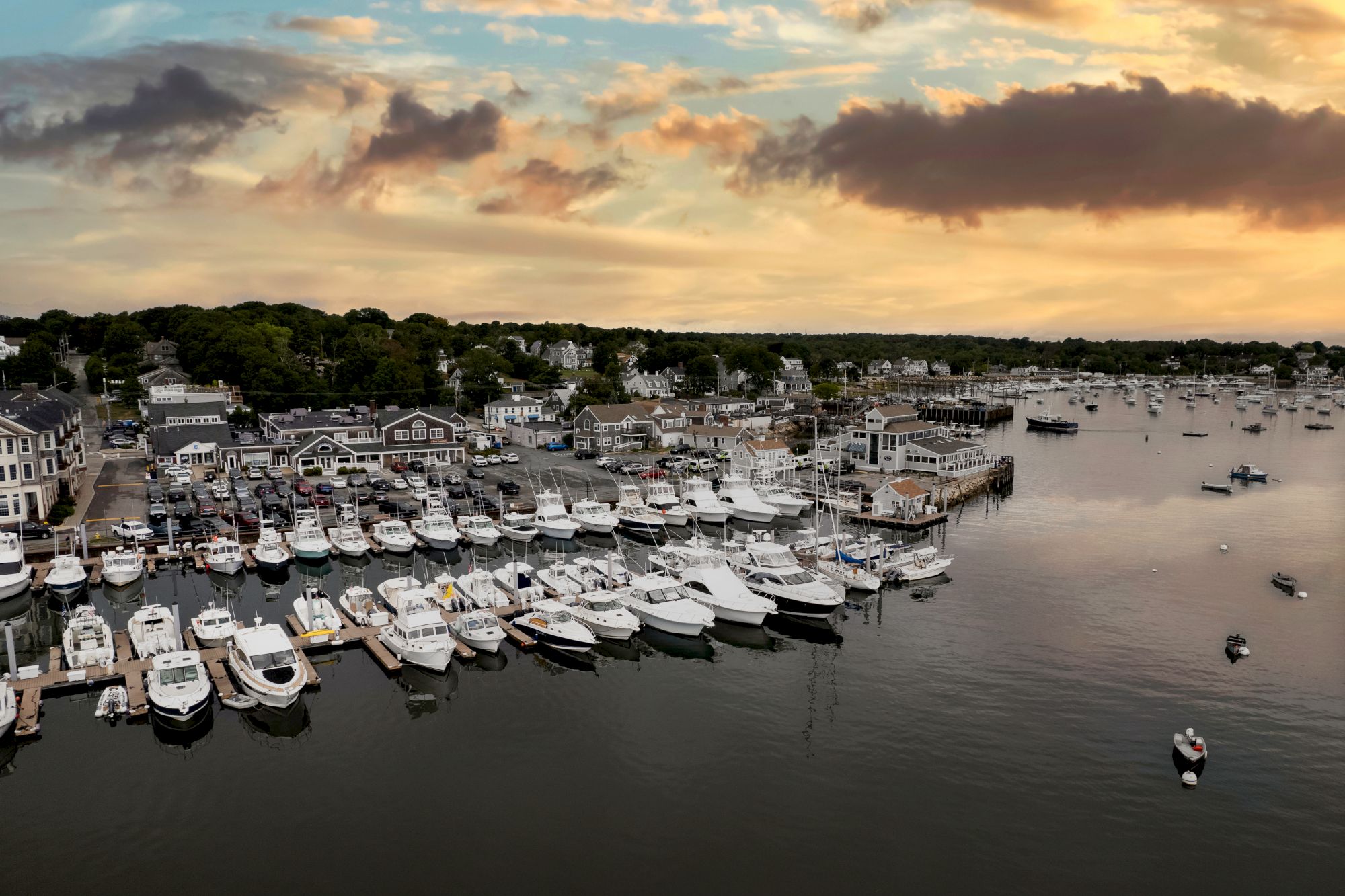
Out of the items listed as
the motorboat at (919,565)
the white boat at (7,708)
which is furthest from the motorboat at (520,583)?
the motorboat at (919,565)

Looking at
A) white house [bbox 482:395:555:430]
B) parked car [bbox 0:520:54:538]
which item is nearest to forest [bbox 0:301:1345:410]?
white house [bbox 482:395:555:430]

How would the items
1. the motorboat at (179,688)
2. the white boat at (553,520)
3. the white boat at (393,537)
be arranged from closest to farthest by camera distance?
the motorboat at (179,688), the white boat at (393,537), the white boat at (553,520)

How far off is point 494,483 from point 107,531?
24.6 metres

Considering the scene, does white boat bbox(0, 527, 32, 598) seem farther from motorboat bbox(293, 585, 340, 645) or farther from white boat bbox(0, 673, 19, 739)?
white boat bbox(0, 673, 19, 739)

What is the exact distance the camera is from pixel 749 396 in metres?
143

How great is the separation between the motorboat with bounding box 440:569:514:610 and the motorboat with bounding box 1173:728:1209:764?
25.2m

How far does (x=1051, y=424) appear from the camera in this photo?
120375 millimetres

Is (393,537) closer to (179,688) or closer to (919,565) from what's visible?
(179,688)

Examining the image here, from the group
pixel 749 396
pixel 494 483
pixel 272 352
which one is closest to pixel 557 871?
pixel 494 483

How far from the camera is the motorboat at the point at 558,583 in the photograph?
121 ft

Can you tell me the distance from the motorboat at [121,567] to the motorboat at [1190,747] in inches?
1723

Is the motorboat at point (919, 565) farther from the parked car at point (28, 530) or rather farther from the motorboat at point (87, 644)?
the parked car at point (28, 530)

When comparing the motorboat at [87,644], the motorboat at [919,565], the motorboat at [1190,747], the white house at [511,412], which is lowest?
the motorboat at [1190,747]

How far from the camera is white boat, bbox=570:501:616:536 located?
171 feet
